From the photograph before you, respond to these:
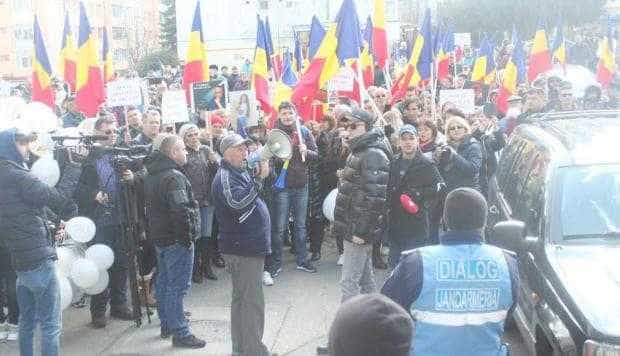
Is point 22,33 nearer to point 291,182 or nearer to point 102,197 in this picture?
point 291,182

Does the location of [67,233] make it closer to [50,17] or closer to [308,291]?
[308,291]

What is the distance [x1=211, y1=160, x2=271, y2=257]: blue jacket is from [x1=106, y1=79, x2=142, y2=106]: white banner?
11.8 feet

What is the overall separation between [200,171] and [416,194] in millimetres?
2710

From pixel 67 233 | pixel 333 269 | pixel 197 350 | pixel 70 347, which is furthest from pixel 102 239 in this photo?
pixel 333 269

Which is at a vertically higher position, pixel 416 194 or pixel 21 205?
pixel 21 205

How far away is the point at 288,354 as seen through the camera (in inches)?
243

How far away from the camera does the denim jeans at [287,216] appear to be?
8312mm

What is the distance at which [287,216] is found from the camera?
8461mm

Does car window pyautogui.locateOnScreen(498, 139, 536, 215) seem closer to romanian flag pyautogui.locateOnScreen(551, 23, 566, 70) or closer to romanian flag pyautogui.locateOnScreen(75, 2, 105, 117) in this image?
romanian flag pyautogui.locateOnScreen(75, 2, 105, 117)

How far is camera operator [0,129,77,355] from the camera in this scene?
16.8 feet

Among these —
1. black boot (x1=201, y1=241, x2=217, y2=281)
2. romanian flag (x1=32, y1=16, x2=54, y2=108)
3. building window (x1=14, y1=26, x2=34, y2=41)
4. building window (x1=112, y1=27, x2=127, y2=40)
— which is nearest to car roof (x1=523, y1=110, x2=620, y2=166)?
black boot (x1=201, y1=241, x2=217, y2=281)

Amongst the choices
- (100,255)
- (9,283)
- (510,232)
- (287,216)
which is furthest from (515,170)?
(9,283)

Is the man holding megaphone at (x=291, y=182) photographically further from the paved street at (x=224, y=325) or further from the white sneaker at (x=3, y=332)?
the white sneaker at (x=3, y=332)

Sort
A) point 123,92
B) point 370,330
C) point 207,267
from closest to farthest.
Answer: point 370,330 → point 207,267 → point 123,92
